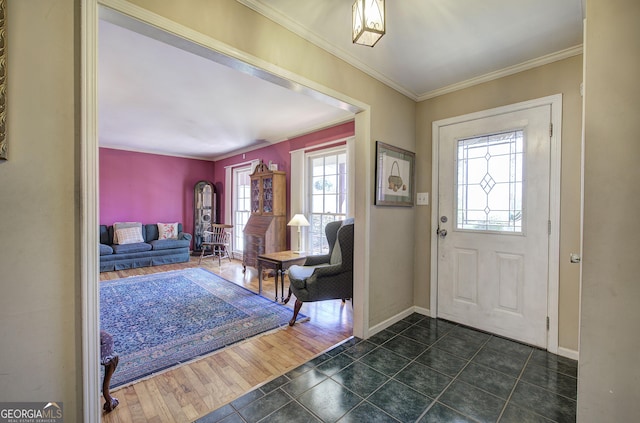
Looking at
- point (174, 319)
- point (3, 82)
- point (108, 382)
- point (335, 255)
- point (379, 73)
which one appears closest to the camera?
point (3, 82)

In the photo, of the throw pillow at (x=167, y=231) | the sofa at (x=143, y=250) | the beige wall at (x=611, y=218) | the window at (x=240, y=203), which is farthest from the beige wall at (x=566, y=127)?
the throw pillow at (x=167, y=231)

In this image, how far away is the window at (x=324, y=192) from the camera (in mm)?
4055

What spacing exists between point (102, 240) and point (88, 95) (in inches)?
214

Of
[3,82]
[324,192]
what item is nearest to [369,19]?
[3,82]

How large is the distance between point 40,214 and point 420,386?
2.24 metres

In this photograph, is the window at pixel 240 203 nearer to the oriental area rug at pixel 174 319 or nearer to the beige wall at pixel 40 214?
the oriental area rug at pixel 174 319

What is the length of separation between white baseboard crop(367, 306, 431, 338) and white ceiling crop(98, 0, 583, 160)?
2.05 metres

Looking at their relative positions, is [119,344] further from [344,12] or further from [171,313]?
[344,12]

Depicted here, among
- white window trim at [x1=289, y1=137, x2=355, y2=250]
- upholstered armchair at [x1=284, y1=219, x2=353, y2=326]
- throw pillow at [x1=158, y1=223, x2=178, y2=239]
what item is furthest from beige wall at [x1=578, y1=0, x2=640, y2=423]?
throw pillow at [x1=158, y1=223, x2=178, y2=239]

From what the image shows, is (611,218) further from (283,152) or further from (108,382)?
(283,152)

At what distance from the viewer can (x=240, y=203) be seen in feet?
20.9

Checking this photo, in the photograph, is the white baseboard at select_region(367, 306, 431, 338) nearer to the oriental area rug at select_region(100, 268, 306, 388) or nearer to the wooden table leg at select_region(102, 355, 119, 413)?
the oriental area rug at select_region(100, 268, 306, 388)

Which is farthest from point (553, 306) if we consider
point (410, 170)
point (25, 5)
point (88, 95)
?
point (25, 5)

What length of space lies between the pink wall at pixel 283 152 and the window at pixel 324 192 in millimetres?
220
